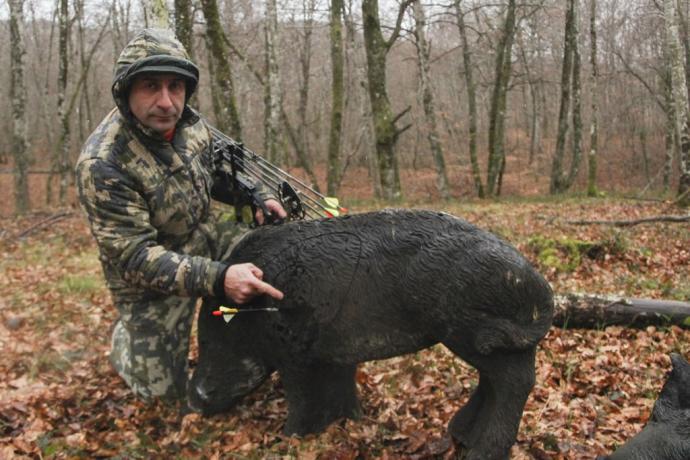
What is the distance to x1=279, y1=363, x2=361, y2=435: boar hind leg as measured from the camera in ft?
10.1

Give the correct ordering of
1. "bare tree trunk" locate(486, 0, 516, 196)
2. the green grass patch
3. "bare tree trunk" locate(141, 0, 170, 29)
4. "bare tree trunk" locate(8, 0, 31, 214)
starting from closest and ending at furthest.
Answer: the green grass patch < "bare tree trunk" locate(141, 0, 170, 29) < "bare tree trunk" locate(8, 0, 31, 214) < "bare tree trunk" locate(486, 0, 516, 196)

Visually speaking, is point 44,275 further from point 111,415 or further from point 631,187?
point 631,187

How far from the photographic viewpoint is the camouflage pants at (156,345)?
3750 mm

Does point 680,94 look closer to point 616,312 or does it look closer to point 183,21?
point 616,312

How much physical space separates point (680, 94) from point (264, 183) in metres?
12.7

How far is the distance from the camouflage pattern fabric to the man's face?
6cm

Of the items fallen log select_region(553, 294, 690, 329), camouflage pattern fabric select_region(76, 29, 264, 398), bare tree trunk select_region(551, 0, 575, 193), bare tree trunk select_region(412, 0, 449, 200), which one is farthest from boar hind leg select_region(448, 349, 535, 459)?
bare tree trunk select_region(551, 0, 575, 193)

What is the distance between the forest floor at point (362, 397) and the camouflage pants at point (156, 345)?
0.57 ft

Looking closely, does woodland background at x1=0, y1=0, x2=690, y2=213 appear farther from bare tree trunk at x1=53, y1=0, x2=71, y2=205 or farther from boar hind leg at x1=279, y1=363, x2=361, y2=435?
boar hind leg at x1=279, y1=363, x2=361, y2=435

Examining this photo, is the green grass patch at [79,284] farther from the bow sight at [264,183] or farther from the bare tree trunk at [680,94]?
the bare tree trunk at [680,94]

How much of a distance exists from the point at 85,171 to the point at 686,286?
610 centimetres

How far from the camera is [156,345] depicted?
3.77m

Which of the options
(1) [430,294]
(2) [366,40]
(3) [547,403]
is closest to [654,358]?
(3) [547,403]

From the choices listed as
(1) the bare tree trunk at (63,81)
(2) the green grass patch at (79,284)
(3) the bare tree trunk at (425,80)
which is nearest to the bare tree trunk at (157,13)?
(2) the green grass patch at (79,284)
